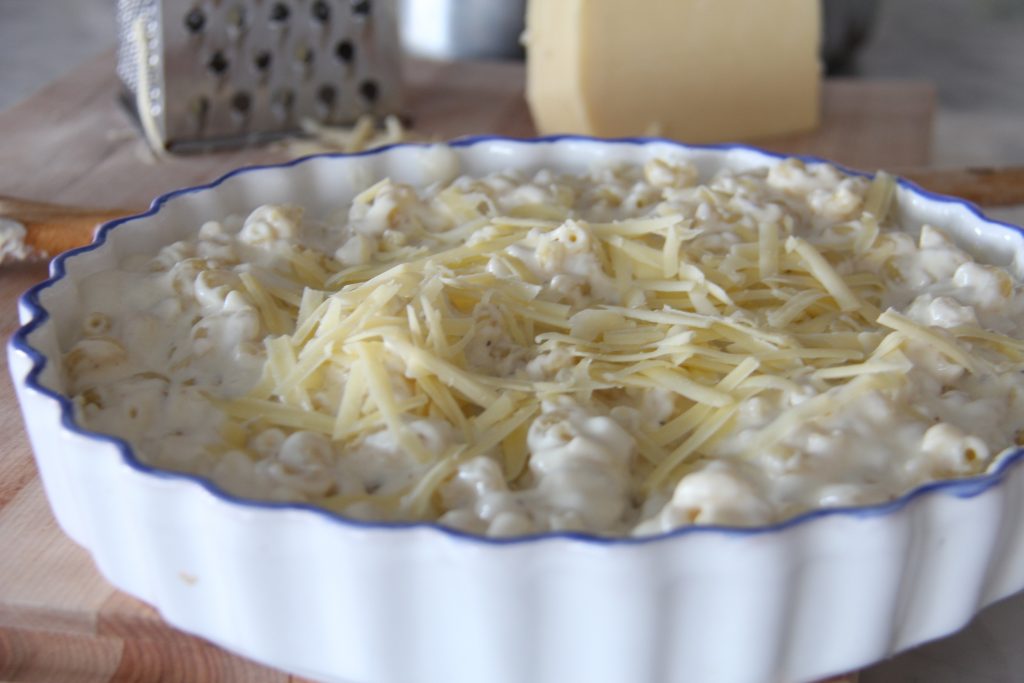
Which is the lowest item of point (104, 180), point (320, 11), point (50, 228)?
point (104, 180)


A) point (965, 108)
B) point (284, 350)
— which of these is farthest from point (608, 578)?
point (965, 108)

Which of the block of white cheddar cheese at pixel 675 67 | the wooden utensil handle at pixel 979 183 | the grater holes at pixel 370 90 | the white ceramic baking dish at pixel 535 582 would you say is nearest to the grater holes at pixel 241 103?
the grater holes at pixel 370 90

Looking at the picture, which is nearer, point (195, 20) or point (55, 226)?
point (55, 226)

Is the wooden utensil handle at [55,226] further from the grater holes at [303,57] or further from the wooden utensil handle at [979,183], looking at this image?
the wooden utensil handle at [979,183]

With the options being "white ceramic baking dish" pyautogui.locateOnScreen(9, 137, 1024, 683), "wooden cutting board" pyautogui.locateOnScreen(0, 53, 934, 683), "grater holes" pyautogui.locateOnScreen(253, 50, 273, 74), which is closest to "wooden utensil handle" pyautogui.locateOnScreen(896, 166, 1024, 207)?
"wooden cutting board" pyautogui.locateOnScreen(0, 53, 934, 683)

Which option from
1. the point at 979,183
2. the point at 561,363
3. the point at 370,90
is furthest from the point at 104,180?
the point at 979,183

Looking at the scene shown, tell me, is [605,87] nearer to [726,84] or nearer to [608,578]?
[726,84]

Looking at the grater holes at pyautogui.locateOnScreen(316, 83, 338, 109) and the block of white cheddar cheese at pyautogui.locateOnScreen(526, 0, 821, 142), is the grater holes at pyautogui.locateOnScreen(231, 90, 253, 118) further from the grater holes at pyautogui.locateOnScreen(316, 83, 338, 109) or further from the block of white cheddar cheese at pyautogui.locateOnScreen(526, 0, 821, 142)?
the block of white cheddar cheese at pyautogui.locateOnScreen(526, 0, 821, 142)

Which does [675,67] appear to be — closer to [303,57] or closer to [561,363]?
[303,57]
